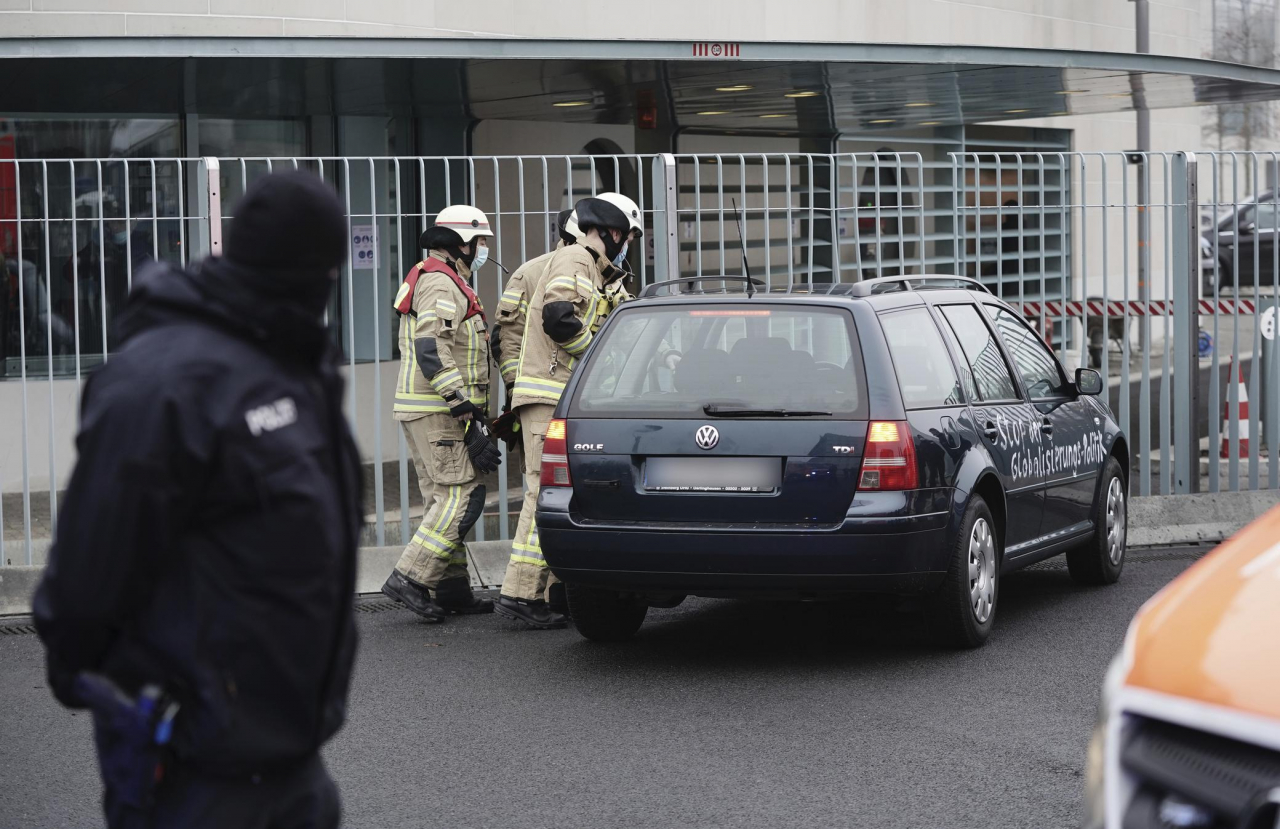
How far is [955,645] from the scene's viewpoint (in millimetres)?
7223

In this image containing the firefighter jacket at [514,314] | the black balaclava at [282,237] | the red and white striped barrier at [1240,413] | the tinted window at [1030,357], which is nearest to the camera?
the black balaclava at [282,237]

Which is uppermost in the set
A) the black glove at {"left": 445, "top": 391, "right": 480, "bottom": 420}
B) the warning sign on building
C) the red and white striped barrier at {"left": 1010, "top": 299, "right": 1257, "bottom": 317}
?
the warning sign on building

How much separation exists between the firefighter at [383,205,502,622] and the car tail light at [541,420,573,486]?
1042 millimetres

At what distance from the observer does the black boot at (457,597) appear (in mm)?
8406

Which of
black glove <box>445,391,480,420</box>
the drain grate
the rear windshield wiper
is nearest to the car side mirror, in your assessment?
the rear windshield wiper

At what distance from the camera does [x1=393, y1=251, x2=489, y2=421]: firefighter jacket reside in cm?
805

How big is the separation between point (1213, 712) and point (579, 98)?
1228cm

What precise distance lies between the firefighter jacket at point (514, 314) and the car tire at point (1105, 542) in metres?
2.97

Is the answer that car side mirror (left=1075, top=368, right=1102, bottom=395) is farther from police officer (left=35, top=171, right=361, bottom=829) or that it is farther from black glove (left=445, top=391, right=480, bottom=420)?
police officer (left=35, top=171, right=361, bottom=829)

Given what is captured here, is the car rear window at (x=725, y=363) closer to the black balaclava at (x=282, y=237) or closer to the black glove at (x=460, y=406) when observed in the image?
the black glove at (x=460, y=406)

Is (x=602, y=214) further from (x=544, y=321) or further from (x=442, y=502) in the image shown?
(x=442, y=502)

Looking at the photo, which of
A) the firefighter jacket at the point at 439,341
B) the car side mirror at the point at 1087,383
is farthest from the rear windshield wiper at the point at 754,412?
the car side mirror at the point at 1087,383

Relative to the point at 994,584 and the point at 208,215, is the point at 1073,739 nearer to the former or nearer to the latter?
the point at 994,584

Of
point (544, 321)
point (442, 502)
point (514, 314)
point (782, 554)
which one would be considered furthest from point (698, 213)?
point (782, 554)
